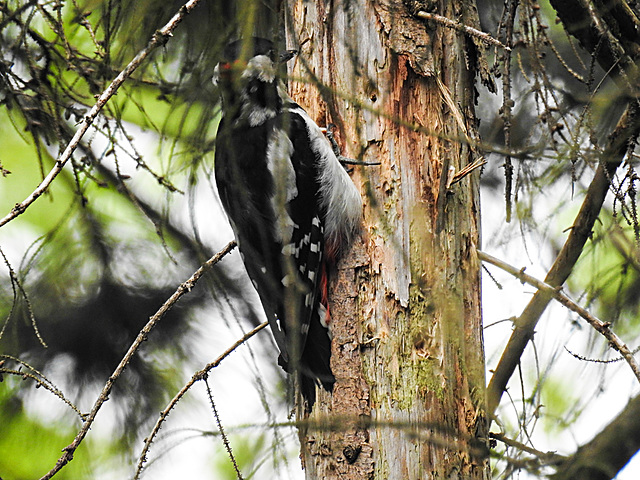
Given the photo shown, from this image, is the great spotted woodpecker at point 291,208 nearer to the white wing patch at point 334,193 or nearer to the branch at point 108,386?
the white wing patch at point 334,193

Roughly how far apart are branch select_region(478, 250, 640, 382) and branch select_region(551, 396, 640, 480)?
28 centimetres

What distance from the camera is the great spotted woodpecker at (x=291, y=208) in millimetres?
2045

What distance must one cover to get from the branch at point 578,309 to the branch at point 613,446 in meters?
0.28

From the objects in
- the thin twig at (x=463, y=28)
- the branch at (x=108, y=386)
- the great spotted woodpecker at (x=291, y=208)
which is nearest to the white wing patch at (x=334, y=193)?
the great spotted woodpecker at (x=291, y=208)

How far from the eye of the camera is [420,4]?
2.00 meters

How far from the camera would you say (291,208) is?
2.27 metres

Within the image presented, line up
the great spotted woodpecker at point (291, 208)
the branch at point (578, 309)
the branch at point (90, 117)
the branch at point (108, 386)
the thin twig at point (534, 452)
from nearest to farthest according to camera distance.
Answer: the thin twig at point (534, 452)
the branch at point (90, 117)
the branch at point (108, 386)
the branch at point (578, 309)
the great spotted woodpecker at point (291, 208)

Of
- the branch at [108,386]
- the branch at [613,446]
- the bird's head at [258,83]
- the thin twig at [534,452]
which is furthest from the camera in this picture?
the branch at [613,446]

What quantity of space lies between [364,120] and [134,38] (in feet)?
2.66

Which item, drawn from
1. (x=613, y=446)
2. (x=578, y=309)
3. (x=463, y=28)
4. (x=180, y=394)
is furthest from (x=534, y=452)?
(x=180, y=394)

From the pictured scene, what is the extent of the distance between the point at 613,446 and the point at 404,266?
0.73m

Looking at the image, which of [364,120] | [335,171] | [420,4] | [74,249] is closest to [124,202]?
[74,249]

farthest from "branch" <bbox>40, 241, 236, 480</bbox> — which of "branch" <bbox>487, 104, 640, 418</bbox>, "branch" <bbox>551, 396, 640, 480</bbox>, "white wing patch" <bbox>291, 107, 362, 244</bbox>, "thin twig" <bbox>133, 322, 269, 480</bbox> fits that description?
"branch" <bbox>551, 396, 640, 480</bbox>

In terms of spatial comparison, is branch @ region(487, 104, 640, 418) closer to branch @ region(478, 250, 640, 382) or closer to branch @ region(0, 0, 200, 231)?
branch @ region(478, 250, 640, 382)
